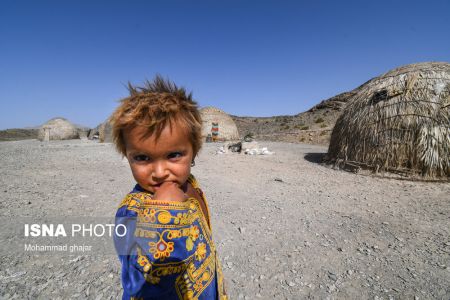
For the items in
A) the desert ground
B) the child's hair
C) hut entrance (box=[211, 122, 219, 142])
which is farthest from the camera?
hut entrance (box=[211, 122, 219, 142])

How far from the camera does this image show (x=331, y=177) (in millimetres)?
6078

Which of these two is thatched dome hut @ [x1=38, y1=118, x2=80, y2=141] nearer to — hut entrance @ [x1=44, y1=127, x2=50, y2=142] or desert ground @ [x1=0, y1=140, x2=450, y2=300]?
hut entrance @ [x1=44, y1=127, x2=50, y2=142]

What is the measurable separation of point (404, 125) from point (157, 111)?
6962 mm

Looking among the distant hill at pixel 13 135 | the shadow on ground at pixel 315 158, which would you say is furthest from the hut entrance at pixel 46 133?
the shadow on ground at pixel 315 158

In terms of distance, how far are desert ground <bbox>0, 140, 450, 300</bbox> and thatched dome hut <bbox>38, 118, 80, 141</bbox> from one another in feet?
71.6

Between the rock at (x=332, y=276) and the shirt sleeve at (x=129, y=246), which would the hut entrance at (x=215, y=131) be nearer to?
the rock at (x=332, y=276)

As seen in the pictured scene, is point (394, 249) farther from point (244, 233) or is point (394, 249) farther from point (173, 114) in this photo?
point (173, 114)

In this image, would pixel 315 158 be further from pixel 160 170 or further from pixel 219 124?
pixel 219 124

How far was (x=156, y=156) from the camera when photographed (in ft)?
3.23

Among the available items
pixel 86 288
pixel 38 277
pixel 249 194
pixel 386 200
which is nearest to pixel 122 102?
pixel 86 288

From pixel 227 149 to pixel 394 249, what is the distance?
9.49 meters

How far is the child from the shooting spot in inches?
31.8

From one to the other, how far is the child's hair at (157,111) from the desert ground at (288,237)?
163 cm

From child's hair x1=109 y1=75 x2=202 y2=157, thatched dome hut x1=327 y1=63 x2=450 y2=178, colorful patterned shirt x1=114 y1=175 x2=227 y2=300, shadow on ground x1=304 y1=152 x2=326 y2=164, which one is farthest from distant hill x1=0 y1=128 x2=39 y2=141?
colorful patterned shirt x1=114 y1=175 x2=227 y2=300
